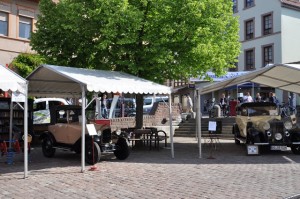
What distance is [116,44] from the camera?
50.1 ft

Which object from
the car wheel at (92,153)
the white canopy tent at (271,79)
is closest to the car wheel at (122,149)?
the car wheel at (92,153)

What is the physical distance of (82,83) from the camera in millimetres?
11141

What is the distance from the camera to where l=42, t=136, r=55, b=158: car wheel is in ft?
46.0

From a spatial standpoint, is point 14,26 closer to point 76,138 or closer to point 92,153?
point 76,138

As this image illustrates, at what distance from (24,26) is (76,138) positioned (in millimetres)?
18598

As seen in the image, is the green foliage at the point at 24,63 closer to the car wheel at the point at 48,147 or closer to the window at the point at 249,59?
the car wheel at the point at 48,147

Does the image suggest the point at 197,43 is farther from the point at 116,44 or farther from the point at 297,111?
the point at 297,111

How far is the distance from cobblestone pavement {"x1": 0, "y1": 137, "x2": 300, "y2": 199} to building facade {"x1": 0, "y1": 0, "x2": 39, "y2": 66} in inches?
597

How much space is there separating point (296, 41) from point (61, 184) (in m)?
36.3

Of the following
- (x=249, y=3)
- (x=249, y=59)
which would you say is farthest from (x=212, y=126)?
(x=249, y=3)

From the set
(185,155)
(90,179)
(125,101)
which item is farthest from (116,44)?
(125,101)

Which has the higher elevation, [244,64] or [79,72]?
[244,64]

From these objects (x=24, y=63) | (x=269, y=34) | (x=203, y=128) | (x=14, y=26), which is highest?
(x=269, y=34)

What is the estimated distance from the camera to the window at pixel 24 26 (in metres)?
29.0
